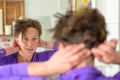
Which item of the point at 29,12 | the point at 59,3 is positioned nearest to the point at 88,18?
the point at 59,3

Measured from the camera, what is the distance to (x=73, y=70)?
69 cm

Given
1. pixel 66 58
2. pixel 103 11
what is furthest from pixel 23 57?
pixel 66 58

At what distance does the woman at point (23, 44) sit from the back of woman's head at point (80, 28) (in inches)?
37.7

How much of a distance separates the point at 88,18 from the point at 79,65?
0.14 m

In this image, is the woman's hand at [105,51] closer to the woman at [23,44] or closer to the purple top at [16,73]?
the purple top at [16,73]

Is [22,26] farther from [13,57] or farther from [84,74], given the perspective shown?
[84,74]

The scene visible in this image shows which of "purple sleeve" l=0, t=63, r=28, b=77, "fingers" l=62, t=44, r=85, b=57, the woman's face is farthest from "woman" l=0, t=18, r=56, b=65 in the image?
"fingers" l=62, t=44, r=85, b=57

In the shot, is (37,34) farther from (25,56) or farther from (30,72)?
(30,72)

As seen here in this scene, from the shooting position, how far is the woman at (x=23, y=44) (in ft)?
5.35

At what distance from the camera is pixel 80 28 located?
67 cm

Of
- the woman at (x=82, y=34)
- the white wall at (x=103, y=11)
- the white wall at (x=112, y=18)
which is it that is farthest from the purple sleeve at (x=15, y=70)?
the white wall at (x=112, y=18)

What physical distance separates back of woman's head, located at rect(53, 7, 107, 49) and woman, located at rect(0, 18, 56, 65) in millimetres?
958

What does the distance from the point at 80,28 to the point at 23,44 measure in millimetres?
1016

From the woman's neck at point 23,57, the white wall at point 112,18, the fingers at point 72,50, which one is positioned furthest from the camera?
the woman's neck at point 23,57
